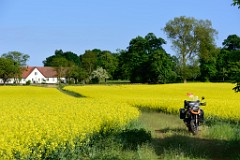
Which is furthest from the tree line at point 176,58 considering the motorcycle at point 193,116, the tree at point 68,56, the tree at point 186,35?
the motorcycle at point 193,116

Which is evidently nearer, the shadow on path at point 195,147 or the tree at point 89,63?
the shadow on path at point 195,147

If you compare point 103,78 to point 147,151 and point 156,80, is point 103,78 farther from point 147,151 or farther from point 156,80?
point 147,151

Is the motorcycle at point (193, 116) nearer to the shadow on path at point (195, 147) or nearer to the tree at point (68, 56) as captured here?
the shadow on path at point (195, 147)

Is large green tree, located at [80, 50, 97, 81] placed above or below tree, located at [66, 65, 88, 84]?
above

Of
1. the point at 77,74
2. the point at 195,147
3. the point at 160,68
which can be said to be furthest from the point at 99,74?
the point at 195,147

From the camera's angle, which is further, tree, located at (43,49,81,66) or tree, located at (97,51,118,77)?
tree, located at (43,49,81,66)

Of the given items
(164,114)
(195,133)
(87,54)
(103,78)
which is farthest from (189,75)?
(195,133)

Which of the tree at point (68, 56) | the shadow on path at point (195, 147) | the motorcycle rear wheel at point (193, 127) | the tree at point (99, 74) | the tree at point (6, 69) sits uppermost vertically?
the tree at point (68, 56)

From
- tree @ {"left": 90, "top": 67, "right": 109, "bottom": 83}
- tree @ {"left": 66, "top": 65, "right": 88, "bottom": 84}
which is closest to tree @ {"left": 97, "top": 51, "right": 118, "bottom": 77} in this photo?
tree @ {"left": 90, "top": 67, "right": 109, "bottom": 83}

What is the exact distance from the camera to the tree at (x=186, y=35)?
74062 millimetres

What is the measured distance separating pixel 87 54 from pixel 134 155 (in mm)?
100858

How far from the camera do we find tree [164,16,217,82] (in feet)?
243

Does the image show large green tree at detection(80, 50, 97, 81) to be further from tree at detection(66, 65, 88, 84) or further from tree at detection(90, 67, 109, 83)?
tree at detection(90, 67, 109, 83)

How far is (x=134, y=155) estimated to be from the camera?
9203mm
